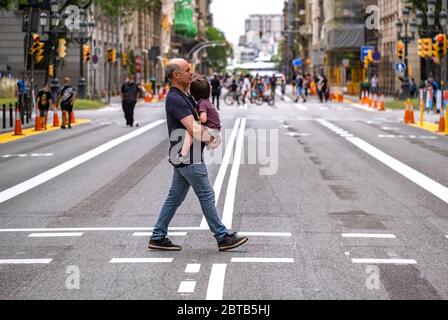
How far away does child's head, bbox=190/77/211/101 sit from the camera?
9.48 m

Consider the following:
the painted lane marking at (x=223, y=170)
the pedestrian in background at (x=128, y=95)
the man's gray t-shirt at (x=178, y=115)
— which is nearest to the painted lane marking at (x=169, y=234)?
the painted lane marking at (x=223, y=170)

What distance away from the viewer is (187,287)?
7.71 meters

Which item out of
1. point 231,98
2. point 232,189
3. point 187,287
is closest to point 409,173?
point 232,189

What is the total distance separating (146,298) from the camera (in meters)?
7.32

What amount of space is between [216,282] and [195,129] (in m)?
1.76

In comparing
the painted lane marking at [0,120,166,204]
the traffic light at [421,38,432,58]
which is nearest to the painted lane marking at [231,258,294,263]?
the painted lane marking at [0,120,166,204]

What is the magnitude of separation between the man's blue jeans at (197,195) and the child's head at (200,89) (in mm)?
641

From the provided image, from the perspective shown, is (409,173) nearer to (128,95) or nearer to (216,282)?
(216,282)

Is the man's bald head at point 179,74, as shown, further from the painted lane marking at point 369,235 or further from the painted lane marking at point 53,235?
the painted lane marking at point 369,235

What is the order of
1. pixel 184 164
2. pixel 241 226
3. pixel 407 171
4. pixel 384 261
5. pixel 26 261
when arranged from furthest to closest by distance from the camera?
1. pixel 407 171
2. pixel 241 226
3. pixel 184 164
4. pixel 26 261
5. pixel 384 261

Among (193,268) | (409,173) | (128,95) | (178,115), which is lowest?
(193,268)

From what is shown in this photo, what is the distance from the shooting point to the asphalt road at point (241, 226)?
7832mm

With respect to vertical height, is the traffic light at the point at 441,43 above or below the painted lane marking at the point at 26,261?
above
